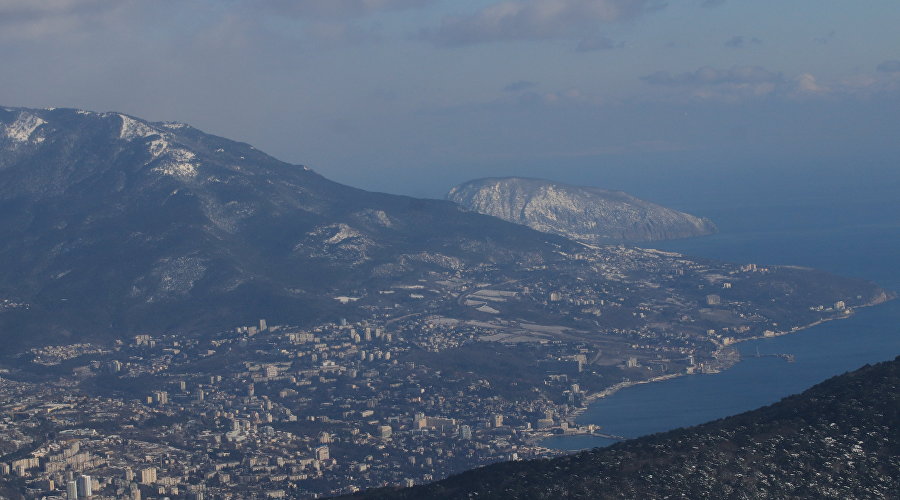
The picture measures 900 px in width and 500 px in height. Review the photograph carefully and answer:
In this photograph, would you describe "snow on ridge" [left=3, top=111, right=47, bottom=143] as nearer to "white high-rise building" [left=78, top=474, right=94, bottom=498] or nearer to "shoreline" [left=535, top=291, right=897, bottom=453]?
"shoreline" [left=535, top=291, right=897, bottom=453]

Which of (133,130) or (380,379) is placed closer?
(380,379)

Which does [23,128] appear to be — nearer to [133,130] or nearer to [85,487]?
[133,130]

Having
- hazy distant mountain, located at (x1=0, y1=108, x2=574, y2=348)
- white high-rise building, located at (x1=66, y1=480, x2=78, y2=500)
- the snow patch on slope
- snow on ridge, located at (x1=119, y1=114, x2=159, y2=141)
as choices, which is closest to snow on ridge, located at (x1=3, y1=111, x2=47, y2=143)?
hazy distant mountain, located at (x1=0, y1=108, x2=574, y2=348)

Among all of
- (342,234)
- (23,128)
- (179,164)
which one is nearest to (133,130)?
(179,164)

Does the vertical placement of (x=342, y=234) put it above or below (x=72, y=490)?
above

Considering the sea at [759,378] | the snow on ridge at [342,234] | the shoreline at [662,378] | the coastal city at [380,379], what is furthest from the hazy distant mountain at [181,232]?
the sea at [759,378]

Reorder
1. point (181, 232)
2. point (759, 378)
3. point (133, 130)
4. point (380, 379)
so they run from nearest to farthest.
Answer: point (759, 378) → point (380, 379) → point (181, 232) → point (133, 130)
